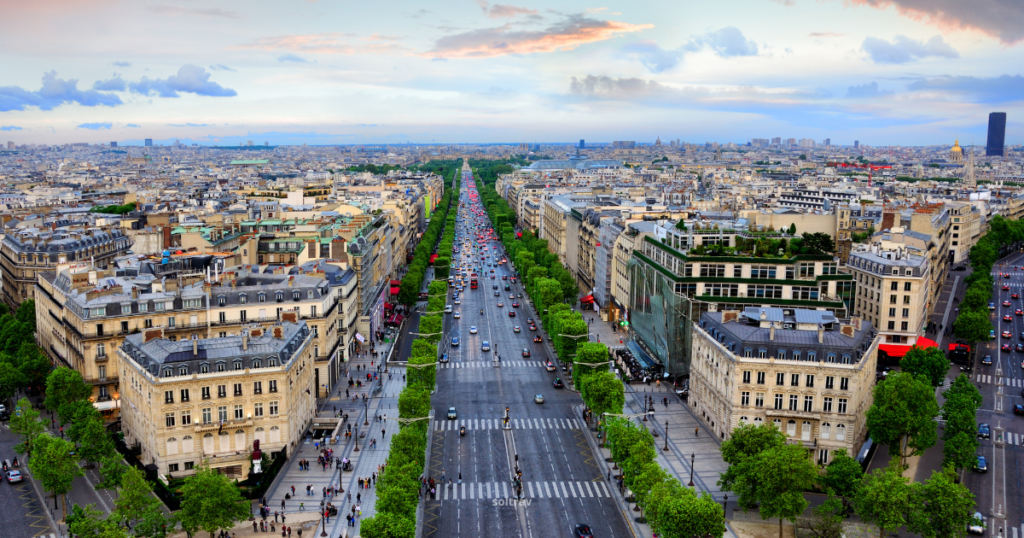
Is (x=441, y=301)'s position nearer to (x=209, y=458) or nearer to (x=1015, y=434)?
(x=209, y=458)

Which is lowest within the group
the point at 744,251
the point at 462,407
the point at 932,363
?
the point at 462,407

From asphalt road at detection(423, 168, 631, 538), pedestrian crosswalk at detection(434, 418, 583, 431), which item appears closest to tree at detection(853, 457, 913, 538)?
asphalt road at detection(423, 168, 631, 538)

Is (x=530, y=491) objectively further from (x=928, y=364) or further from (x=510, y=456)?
(x=928, y=364)

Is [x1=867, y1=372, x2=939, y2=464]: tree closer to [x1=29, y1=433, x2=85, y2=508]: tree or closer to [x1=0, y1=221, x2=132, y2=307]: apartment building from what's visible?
[x1=29, y1=433, x2=85, y2=508]: tree

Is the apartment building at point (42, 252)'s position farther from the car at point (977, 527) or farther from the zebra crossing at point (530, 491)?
the car at point (977, 527)

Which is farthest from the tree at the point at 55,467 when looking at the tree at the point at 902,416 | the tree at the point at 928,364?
the tree at the point at 928,364

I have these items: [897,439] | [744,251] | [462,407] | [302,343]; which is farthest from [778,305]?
[302,343]
